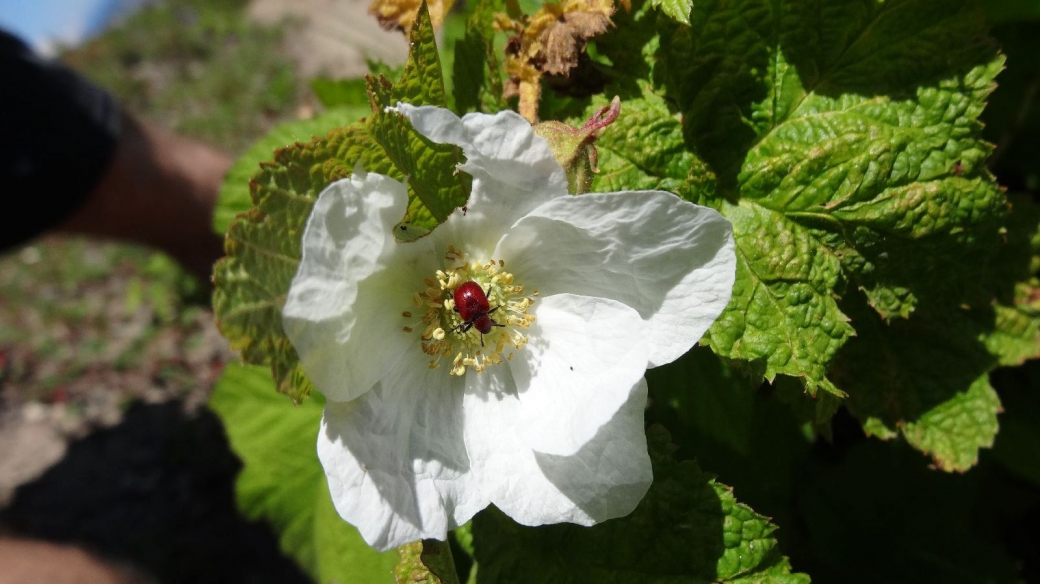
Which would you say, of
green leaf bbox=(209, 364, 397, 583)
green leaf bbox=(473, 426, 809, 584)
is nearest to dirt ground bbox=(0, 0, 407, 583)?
green leaf bbox=(209, 364, 397, 583)

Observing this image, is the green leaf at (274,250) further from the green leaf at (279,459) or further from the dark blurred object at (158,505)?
the dark blurred object at (158,505)

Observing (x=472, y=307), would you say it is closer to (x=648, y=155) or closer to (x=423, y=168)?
(x=423, y=168)

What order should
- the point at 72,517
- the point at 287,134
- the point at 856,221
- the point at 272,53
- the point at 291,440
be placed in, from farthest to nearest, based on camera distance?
1. the point at 272,53
2. the point at 72,517
3. the point at 291,440
4. the point at 287,134
5. the point at 856,221

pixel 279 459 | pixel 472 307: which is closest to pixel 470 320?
pixel 472 307

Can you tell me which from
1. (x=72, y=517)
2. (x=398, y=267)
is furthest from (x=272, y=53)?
(x=398, y=267)

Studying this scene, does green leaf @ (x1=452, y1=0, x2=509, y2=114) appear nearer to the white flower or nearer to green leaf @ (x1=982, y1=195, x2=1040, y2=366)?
the white flower

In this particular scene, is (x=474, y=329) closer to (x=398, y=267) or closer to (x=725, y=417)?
(x=398, y=267)
